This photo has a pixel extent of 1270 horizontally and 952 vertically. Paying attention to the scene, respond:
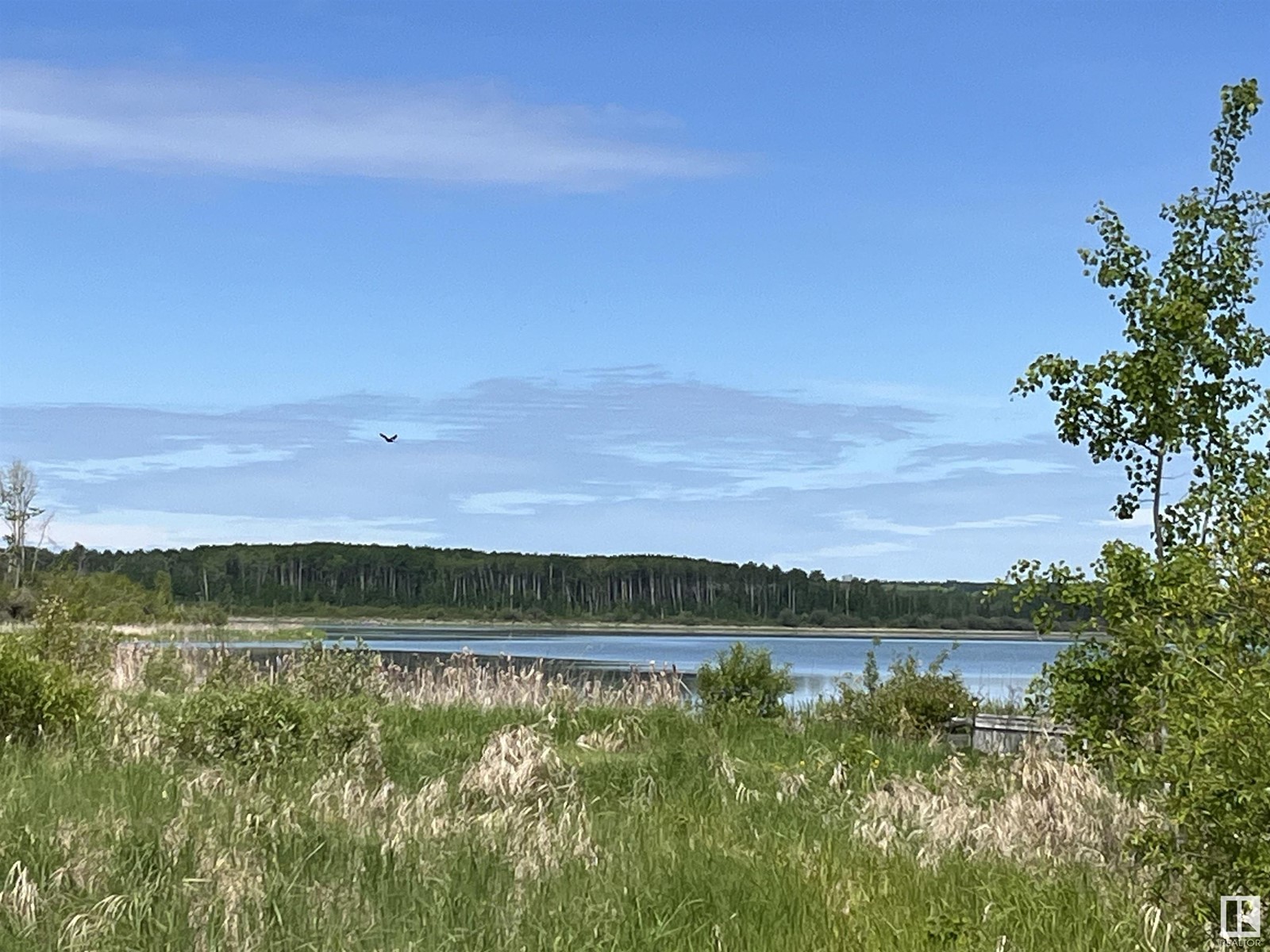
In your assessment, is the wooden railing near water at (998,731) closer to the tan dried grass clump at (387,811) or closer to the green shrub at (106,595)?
the tan dried grass clump at (387,811)

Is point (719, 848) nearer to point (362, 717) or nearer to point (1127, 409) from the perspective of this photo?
point (1127, 409)

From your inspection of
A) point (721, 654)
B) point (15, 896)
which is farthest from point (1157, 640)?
point (721, 654)

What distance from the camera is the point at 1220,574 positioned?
641 centimetres

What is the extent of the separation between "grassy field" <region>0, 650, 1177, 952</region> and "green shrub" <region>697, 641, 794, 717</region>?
16.7 feet

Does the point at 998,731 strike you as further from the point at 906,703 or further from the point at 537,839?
the point at 537,839

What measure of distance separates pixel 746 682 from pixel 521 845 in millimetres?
11547

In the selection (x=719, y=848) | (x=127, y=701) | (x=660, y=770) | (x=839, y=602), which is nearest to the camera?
(x=719, y=848)

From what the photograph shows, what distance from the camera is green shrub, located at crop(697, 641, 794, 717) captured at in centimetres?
1933

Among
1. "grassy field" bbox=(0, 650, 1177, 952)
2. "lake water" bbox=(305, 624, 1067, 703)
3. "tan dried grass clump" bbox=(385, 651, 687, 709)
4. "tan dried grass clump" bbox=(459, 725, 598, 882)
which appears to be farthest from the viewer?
"lake water" bbox=(305, 624, 1067, 703)

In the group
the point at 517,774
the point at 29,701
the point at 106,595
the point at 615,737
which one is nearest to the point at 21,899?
the point at 517,774

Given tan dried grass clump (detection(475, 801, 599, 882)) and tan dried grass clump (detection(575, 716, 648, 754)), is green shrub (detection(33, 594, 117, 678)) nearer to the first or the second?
tan dried grass clump (detection(575, 716, 648, 754))

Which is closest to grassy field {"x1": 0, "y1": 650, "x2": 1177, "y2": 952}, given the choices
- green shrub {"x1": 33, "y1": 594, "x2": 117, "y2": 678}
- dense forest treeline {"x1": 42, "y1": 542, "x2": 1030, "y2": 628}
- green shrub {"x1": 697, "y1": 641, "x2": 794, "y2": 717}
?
green shrub {"x1": 697, "y1": 641, "x2": 794, "y2": 717}

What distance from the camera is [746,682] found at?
64.1ft

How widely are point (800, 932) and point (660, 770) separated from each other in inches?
224
